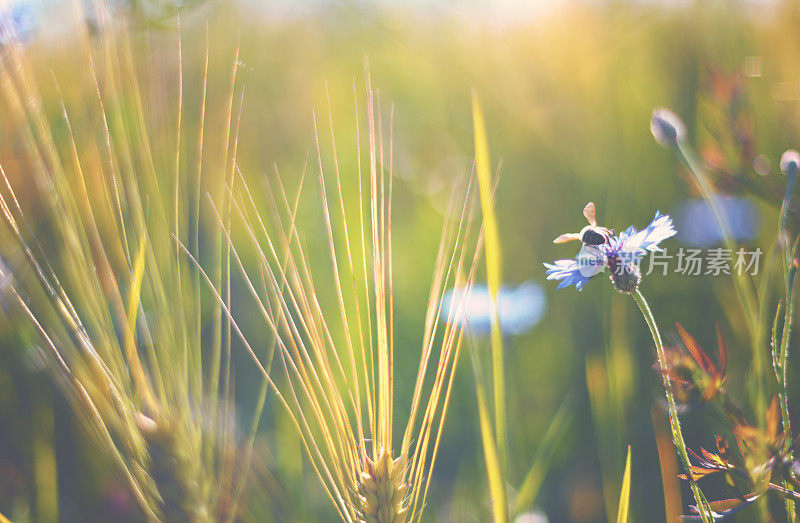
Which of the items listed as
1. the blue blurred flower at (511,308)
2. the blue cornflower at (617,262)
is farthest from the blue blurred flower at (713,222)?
the blue cornflower at (617,262)

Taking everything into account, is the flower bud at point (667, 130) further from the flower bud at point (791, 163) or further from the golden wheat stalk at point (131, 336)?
the golden wheat stalk at point (131, 336)

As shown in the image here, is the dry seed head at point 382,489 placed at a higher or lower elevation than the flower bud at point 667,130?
lower

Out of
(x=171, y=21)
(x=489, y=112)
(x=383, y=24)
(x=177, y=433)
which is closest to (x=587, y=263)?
(x=177, y=433)

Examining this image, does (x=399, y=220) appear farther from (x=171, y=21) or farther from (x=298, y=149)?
(x=171, y=21)

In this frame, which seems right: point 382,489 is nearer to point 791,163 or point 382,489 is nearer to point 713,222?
point 791,163

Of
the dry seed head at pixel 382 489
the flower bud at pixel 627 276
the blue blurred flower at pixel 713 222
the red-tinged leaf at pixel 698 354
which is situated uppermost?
the blue blurred flower at pixel 713 222

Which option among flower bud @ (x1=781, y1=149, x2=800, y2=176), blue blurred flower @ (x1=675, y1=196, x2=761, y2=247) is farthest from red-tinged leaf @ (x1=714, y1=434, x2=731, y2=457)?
blue blurred flower @ (x1=675, y1=196, x2=761, y2=247)

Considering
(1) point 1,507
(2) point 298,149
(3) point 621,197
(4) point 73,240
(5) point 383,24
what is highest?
(5) point 383,24

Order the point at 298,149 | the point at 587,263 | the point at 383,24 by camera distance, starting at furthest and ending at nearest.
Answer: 1. the point at 383,24
2. the point at 298,149
3. the point at 587,263
